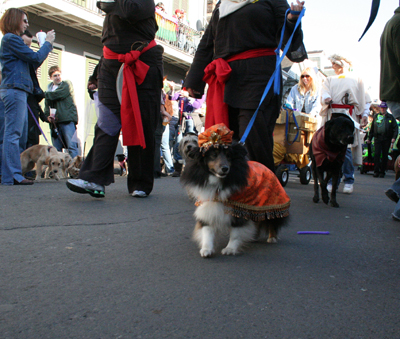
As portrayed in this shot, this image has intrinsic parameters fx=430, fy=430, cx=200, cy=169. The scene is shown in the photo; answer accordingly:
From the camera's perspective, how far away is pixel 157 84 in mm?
5125

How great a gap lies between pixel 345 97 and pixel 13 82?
505 cm

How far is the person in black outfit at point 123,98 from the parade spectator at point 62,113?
128 inches

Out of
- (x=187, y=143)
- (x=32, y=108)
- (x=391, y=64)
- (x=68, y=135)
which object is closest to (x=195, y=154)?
(x=391, y=64)

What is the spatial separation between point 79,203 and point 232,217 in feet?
7.11

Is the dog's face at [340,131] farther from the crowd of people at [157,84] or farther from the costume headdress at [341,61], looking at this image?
the costume headdress at [341,61]

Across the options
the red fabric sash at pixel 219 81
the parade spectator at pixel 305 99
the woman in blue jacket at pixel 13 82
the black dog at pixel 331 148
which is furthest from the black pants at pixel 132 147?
the parade spectator at pixel 305 99

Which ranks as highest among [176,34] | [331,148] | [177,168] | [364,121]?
[176,34]

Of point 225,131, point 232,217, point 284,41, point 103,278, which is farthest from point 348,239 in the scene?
point 103,278

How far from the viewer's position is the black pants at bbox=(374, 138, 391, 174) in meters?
12.7

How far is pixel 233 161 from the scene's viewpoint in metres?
2.90

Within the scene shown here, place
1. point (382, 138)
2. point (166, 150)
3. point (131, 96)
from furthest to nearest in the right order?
1. point (382, 138)
2. point (166, 150)
3. point (131, 96)

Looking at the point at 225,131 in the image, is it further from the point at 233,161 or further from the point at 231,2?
the point at 231,2

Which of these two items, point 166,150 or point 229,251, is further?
point 166,150

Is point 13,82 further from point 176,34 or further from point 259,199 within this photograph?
point 176,34
